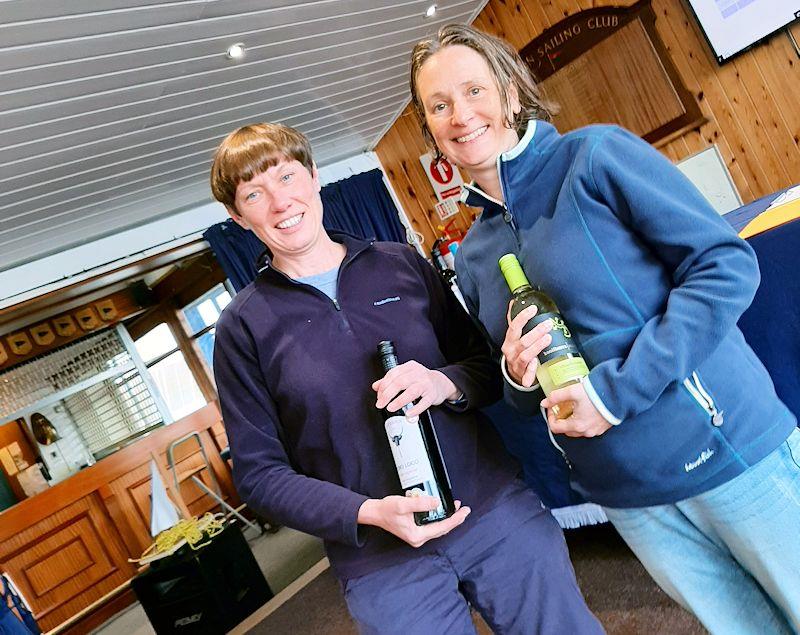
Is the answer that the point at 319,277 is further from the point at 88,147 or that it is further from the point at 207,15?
the point at 88,147

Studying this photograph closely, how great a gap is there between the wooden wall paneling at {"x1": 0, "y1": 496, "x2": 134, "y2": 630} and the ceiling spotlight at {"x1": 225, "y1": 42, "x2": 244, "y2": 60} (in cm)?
388

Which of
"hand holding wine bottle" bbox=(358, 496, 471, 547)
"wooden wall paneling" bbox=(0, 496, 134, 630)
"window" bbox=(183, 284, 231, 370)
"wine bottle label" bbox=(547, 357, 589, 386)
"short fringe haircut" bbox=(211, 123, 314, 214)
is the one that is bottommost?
"wooden wall paneling" bbox=(0, 496, 134, 630)

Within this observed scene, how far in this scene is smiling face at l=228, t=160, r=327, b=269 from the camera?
1250 millimetres

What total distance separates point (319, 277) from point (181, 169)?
320 cm

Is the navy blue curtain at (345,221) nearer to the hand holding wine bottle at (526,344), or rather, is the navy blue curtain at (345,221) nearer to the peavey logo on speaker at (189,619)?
the peavey logo on speaker at (189,619)

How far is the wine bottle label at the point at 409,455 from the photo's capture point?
1098 millimetres

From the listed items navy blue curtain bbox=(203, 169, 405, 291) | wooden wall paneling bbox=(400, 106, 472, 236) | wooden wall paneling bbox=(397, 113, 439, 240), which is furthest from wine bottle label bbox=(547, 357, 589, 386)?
wooden wall paneling bbox=(397, 113, 439, 240)

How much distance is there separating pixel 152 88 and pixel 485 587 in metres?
2.77

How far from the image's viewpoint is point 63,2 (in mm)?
2246

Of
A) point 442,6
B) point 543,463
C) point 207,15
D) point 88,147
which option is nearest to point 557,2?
point 442,6

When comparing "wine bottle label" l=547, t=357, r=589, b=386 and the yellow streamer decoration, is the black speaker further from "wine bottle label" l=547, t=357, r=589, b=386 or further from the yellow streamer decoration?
"wine bottle label" l=547, t=357, r=589, b=386

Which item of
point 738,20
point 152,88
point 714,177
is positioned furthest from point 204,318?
point 738,20

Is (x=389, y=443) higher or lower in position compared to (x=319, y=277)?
lower

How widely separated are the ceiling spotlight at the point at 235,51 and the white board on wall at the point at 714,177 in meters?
2.34
